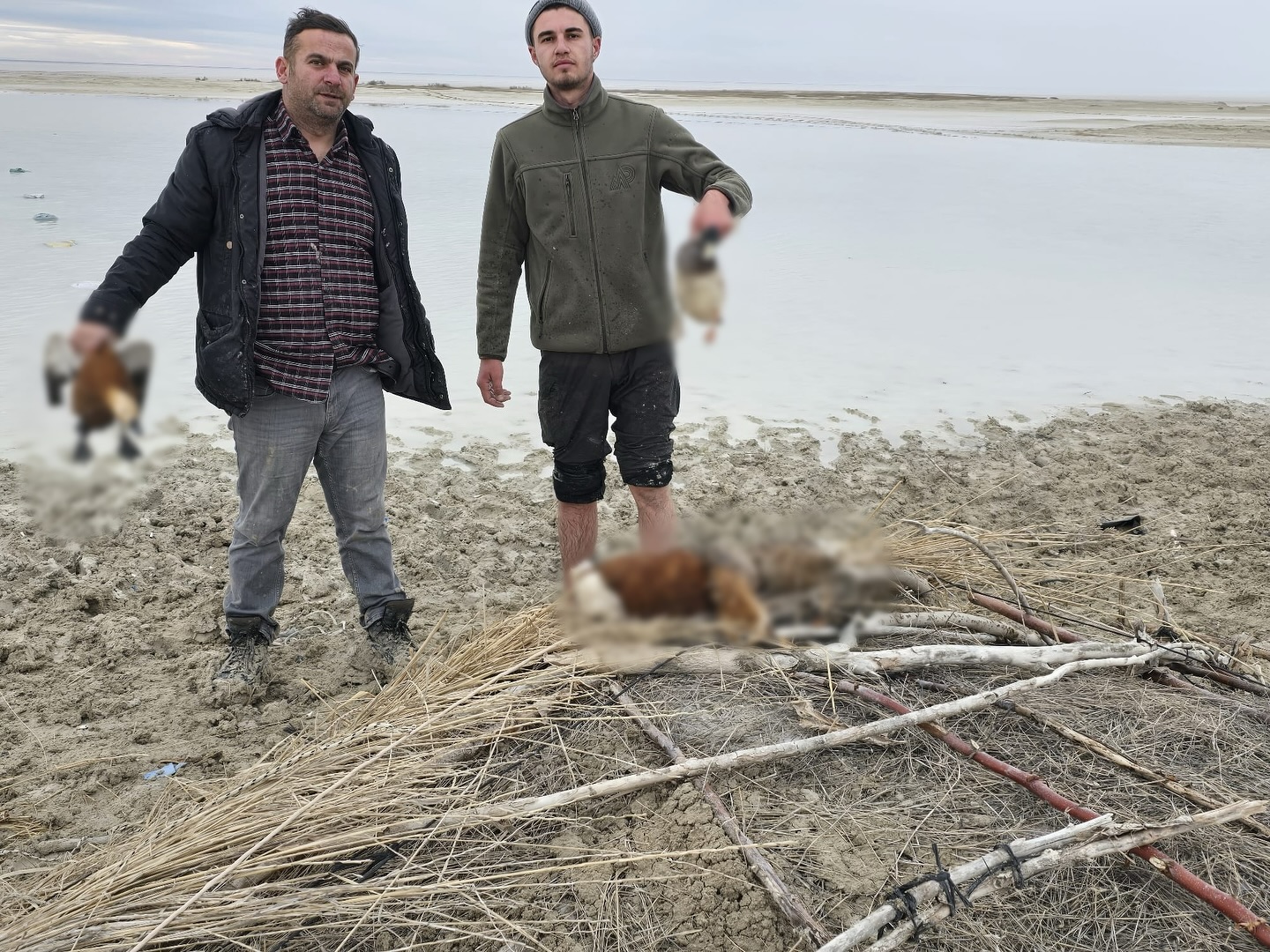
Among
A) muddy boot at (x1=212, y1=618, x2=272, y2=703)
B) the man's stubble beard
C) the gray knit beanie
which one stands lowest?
muddy boot at (x1=212, y1=618, x2=272, y2=703)

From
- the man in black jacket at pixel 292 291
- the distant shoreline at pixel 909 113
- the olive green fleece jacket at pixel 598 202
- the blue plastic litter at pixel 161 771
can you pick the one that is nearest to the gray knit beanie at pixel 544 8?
the olive green fleece jacket at pixel 598 202

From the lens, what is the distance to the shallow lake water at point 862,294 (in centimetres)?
258

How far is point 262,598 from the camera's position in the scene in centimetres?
396

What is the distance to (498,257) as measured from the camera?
11.0 ft

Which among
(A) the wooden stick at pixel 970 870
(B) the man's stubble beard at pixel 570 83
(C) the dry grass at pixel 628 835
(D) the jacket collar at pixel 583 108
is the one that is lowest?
(C) the dry grass at pixel 628 835

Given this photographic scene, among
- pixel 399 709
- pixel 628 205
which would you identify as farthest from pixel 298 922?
pixel 628 205

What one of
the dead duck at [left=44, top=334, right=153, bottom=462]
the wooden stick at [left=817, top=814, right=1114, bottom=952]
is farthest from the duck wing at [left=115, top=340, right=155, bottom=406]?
the wooden stick at [left=817, top=814, right=1114, bottom=952]

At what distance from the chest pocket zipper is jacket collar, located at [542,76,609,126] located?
7.8 inches

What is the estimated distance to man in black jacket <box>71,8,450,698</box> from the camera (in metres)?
3.26

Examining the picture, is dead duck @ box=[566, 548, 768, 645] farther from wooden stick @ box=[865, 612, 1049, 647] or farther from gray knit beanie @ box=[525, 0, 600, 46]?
wooden stick @ box=[865, 612, 1049, 647]

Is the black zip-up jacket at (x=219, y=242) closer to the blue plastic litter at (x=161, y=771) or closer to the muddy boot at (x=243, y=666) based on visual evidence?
the muddy boot at (x=243, y=666)

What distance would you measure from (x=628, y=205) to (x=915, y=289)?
6.55 ft

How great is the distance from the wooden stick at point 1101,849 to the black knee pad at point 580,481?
1485 millimetres

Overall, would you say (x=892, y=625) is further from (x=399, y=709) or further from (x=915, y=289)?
(x=399, y=709)
